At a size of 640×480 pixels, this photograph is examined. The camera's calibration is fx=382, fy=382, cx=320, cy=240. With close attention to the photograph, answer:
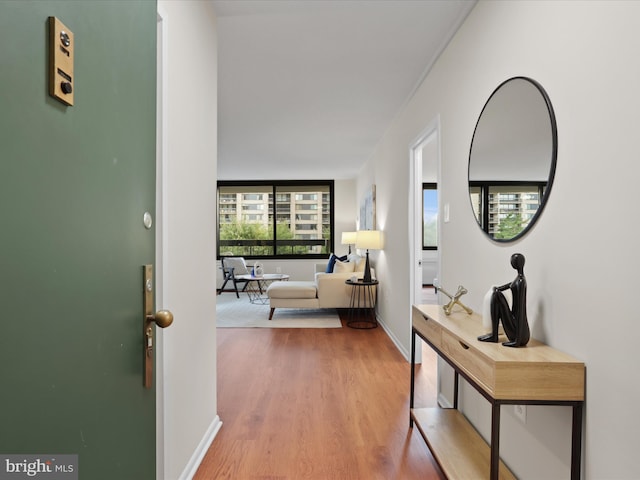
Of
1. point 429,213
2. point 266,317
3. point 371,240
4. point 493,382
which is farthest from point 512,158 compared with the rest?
point 429,213

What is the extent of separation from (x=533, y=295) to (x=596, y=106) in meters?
0.77

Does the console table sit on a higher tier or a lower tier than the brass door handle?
lower

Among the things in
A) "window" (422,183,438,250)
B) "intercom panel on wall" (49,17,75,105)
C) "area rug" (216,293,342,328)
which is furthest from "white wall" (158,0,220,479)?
"window" (422,183,438,250)

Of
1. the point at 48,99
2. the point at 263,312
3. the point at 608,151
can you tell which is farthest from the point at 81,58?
the point at 263,312

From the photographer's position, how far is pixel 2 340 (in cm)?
56

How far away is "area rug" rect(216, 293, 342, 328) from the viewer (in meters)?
5.14

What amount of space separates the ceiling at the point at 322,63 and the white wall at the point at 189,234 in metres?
0.46

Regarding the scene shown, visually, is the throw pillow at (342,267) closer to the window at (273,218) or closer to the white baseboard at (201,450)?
the window at (273,218)

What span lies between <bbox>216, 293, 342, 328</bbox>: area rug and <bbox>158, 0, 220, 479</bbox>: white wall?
2858 mm

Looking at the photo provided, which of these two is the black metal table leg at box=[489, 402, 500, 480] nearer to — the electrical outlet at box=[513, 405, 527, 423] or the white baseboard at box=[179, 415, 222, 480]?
the electrical outlet at box=[513, 405, 527, 423]

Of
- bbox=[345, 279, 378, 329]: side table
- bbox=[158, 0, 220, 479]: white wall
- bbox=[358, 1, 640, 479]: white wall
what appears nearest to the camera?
bbox=[358, 1, 640, 479]: white wall

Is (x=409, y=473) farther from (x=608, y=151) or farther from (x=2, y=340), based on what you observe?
(x=2, y=340)

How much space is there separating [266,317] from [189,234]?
3976 millimetres

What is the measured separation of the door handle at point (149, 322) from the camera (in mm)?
940
